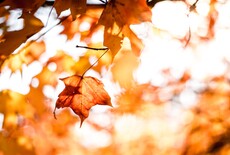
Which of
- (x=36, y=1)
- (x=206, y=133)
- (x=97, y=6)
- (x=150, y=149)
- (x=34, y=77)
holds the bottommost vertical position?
(x=150, y=149)

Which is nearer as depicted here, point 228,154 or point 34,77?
point 34,77

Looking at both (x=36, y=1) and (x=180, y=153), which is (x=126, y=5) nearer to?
(x=36, y=1)

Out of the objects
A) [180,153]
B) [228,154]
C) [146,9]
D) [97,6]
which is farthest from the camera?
[180,153]

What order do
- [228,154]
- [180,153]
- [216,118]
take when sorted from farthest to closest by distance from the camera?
[180,153], [216,118], [228,154]

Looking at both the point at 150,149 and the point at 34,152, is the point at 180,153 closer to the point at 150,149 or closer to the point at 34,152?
the point at 150,149

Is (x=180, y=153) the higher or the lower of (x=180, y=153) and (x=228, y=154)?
the lower

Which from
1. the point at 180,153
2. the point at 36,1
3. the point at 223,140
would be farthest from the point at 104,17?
the point at 180,153

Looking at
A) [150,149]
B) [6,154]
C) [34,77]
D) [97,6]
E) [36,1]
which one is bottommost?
[150,149]

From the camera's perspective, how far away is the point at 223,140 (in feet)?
8.63

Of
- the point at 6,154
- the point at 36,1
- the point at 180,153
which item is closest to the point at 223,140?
the point at 180,153

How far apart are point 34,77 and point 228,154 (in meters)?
1.69

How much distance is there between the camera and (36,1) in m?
1.36

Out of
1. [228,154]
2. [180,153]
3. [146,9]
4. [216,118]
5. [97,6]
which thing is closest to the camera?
[146,9]

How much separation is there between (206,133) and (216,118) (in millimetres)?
161
